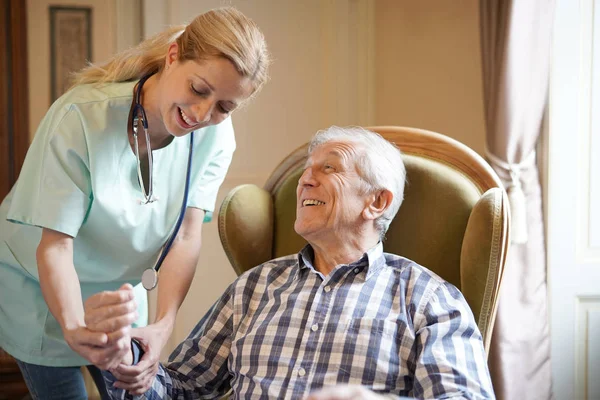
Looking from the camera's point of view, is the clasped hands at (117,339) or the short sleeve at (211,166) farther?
the short sleeve at (211,166)

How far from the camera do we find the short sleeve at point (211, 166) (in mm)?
1793

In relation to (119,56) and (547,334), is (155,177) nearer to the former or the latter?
(119,56)

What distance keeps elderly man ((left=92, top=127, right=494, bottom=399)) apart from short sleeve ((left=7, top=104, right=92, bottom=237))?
1.03 ft

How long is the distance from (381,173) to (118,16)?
1.87 meters

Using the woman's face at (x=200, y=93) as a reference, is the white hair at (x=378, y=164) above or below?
below

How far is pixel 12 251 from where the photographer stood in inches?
69.1

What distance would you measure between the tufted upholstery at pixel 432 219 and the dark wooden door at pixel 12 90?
157 cm

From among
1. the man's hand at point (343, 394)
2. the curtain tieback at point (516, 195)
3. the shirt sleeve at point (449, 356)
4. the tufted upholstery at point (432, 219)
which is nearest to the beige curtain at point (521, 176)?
the curtain tieback at point (516, 195)

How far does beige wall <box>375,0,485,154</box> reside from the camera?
9.86 feet

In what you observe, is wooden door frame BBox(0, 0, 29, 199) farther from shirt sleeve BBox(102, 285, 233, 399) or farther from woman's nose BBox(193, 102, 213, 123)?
woman's nose BBox(193, 102, 213, 123)

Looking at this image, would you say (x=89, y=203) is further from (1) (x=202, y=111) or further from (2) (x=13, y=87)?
(2) (x=13, y=87)

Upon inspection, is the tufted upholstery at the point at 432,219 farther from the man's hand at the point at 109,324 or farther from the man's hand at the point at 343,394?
the man's hand at the point at 109,324

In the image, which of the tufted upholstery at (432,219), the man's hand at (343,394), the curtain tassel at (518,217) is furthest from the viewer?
the curtain tassel at (518,217)

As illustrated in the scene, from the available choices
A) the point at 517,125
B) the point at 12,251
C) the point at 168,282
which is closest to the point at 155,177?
the point at 168,282
